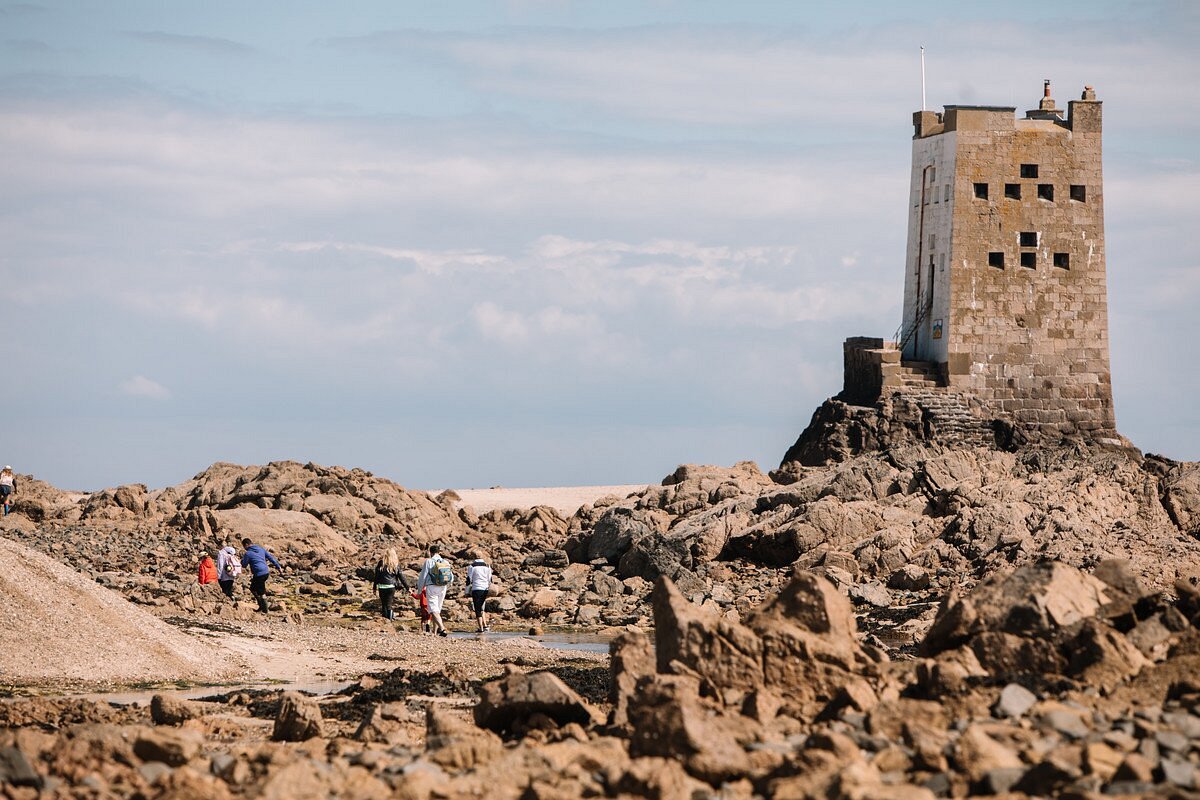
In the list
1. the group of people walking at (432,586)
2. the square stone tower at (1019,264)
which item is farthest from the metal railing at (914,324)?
the group of people walking at (432,586)

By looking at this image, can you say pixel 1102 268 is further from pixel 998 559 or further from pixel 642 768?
pixel 642 768

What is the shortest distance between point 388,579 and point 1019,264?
19170 millimetres

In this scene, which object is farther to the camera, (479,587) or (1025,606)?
(479,587)

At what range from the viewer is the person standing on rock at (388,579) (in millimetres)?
25250

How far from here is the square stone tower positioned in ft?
123

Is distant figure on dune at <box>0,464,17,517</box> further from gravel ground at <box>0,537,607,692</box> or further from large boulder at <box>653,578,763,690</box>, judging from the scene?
large boulder at <box>653,578,763,690</box>

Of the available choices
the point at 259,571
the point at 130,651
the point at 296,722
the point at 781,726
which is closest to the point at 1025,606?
the point at 781,726

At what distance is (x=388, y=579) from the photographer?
2541 centimetres

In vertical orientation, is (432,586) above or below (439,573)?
below

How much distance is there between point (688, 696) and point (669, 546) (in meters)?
20.9

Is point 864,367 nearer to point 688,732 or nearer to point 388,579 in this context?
point 388,579

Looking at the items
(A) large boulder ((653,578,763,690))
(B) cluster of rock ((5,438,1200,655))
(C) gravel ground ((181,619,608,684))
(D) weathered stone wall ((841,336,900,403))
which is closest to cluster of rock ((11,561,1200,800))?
(A) large boulder ((653,578,763,690))

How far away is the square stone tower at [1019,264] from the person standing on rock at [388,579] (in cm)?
1700

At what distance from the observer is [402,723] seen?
14.2 m
